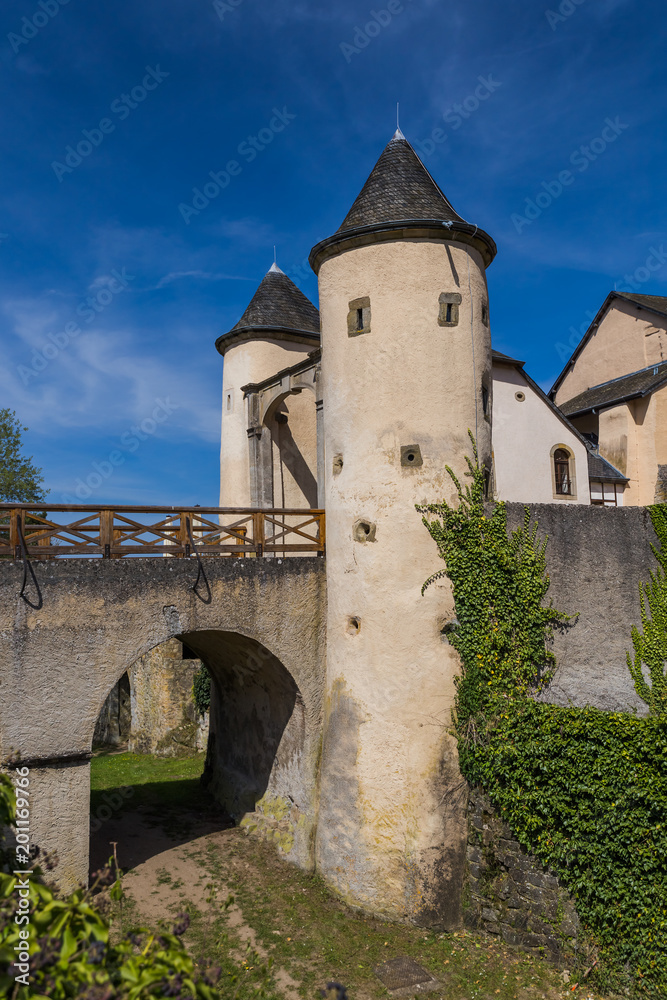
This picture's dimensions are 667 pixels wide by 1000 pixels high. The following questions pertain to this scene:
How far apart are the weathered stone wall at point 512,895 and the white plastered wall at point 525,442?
1117cm

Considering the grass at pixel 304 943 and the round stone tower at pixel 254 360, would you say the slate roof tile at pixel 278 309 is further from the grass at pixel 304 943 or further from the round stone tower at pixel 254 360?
the grass at pixel 304 943

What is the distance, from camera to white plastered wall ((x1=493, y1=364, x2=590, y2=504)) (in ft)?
65.2

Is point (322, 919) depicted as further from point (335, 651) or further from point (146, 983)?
point (146, 983)

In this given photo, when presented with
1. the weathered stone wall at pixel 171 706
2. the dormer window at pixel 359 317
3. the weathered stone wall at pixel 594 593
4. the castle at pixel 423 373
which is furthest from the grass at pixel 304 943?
the dormer window at pixel 359 317

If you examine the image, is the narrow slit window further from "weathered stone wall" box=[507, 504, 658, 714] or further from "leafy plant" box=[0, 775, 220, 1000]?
"leafy plant" box=[0, 775, 220, 1000]

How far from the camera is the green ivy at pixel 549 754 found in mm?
8172

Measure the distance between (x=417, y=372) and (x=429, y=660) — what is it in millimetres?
4527

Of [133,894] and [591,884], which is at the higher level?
[591,884]

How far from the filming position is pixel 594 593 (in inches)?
452

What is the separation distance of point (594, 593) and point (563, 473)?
10459mm

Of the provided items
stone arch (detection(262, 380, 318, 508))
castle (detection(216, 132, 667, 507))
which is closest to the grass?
castle (detection(216, 132, 667, 507))

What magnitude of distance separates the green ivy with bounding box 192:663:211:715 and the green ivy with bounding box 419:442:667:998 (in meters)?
10.4

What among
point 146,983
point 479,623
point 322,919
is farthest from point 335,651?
point 146,983

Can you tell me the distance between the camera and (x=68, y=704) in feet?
30.0
